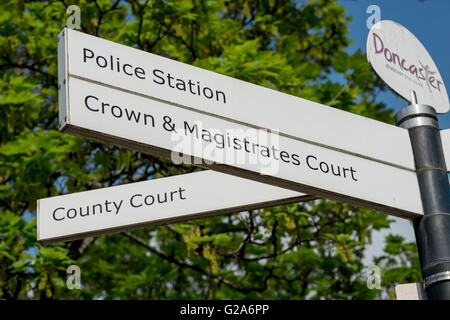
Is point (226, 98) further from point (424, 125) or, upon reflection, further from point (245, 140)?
point (424, 125)

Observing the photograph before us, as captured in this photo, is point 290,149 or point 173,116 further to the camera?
point 290,149

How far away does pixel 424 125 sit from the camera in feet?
11.3

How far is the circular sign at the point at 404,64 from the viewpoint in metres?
3.56

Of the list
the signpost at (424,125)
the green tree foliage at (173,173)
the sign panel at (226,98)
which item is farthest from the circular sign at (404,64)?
the green tree foliage at (173,173)

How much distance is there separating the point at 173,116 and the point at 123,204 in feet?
2.79

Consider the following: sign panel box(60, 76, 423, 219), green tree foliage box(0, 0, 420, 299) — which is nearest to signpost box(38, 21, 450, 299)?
sign panel box(60, 76, 423, 219)

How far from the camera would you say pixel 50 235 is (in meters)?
3.51

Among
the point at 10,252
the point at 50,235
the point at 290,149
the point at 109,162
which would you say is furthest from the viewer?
the point at 109,162

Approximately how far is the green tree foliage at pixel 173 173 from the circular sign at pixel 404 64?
418 centimetres

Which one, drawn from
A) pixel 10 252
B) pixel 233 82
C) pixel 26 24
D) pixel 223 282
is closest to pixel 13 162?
pixel 10 252

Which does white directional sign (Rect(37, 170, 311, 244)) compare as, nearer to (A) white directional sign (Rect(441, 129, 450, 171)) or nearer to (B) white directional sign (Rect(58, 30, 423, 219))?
(B) white directional sign (Rect(58, 30, 423, 219))

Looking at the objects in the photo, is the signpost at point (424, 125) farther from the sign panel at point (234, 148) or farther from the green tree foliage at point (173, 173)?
the green tree foliage at point (173, 173)

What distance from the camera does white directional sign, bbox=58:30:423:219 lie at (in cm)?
271
